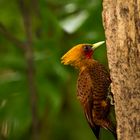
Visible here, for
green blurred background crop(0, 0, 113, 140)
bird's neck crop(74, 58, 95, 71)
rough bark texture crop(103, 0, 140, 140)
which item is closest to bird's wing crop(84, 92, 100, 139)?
bird's neck crop(74, 58, 95, 71)

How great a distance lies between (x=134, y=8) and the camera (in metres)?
2.22

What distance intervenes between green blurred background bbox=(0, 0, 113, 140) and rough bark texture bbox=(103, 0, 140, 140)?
3.74ft

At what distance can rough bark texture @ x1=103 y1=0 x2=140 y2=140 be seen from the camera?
2236 mm

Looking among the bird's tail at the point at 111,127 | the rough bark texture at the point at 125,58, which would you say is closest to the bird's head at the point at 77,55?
the bird's tail at the point at 111,127

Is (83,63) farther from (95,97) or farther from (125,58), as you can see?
(125,58)

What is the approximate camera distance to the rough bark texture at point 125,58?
2.24 metres

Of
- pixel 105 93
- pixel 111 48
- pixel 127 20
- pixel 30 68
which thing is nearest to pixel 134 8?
pixel 127 20

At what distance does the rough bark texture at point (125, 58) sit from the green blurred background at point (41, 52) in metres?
1.14

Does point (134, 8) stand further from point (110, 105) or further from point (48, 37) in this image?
point (48, 37)

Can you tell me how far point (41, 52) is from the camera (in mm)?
3906

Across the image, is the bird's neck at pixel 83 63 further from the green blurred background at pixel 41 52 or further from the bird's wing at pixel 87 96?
the green blurred background at pixel 41 52

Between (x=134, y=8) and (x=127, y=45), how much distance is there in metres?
0.15

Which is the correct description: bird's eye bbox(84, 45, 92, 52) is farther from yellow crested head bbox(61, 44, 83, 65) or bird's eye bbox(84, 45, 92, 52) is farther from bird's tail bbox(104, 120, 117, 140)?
bird's tail bbox(104, 120, 117, 140)

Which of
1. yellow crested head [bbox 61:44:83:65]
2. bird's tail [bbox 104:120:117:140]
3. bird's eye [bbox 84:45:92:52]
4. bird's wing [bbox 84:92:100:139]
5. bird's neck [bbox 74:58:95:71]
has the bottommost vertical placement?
bird's tail [bbox 104:120:117:140]
